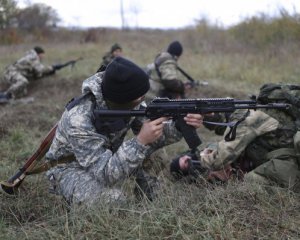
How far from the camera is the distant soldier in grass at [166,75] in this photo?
8.19 m

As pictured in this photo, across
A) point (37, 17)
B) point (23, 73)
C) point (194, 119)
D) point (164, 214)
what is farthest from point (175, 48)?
point (37, 17)

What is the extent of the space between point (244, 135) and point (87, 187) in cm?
139

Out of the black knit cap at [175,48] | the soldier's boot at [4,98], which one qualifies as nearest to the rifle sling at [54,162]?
the black knit cap at [175,48]

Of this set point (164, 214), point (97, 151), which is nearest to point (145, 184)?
point (97, 151)

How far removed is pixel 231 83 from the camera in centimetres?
1132

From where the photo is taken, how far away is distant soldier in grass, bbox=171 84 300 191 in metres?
3.60

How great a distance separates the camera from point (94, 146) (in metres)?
3.18

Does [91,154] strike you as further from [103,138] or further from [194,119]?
[194,119]

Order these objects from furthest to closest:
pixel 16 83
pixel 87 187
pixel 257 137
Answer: pixel 16 83 → pixel 257 137 → pixel 87 187

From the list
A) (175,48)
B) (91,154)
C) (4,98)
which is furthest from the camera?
(4,98)

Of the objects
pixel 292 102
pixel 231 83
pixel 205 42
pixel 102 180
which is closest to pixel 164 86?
pixel 231 83

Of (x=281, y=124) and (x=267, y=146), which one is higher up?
(x=281, y=124)

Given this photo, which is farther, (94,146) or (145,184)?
(145,184)

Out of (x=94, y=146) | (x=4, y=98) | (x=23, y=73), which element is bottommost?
(x=4, y=98)
